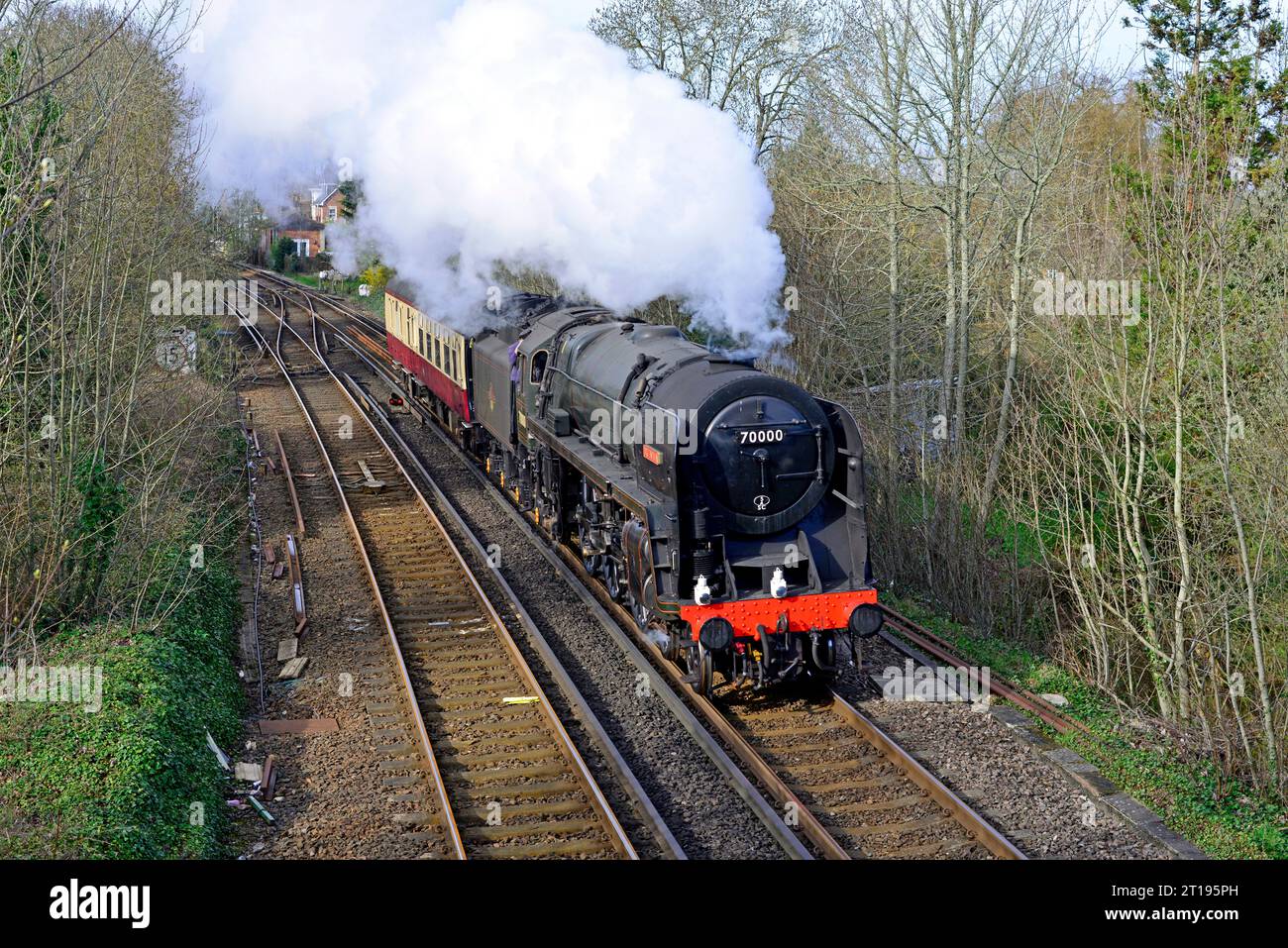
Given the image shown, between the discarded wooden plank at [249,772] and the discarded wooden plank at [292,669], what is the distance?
2078mm

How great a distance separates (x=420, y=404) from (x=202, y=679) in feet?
49.8

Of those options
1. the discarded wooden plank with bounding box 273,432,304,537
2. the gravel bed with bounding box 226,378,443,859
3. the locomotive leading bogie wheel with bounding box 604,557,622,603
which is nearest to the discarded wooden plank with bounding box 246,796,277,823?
the gravel bed with bounding box 226,378,443,859

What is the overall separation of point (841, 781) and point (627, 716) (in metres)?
2.11

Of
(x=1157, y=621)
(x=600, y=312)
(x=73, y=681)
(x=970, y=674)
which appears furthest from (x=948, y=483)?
(x=73, y=681)

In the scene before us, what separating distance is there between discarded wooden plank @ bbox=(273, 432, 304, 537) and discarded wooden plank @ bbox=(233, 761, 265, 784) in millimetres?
7229

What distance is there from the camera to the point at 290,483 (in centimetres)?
Answer: 1836

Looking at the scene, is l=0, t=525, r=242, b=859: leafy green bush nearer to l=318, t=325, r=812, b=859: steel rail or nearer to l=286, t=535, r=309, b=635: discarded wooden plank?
l=286, t=535, r=309, b=635: discarded wooden plank

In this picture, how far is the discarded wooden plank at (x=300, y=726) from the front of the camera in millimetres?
9820

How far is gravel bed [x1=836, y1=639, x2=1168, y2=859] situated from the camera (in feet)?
24.8

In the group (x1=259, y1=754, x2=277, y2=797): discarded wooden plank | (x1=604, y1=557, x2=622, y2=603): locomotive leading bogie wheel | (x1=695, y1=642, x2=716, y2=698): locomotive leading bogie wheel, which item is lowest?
(x1=259, y1=754, x2=277, y2=797): discarded wooden plank

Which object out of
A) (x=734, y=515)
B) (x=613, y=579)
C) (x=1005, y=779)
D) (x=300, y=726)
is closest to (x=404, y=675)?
(x=300, y=726)

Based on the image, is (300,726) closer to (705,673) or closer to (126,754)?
(126,754)

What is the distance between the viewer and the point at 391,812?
26.7 ft

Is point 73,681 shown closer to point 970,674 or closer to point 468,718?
point 468,718
